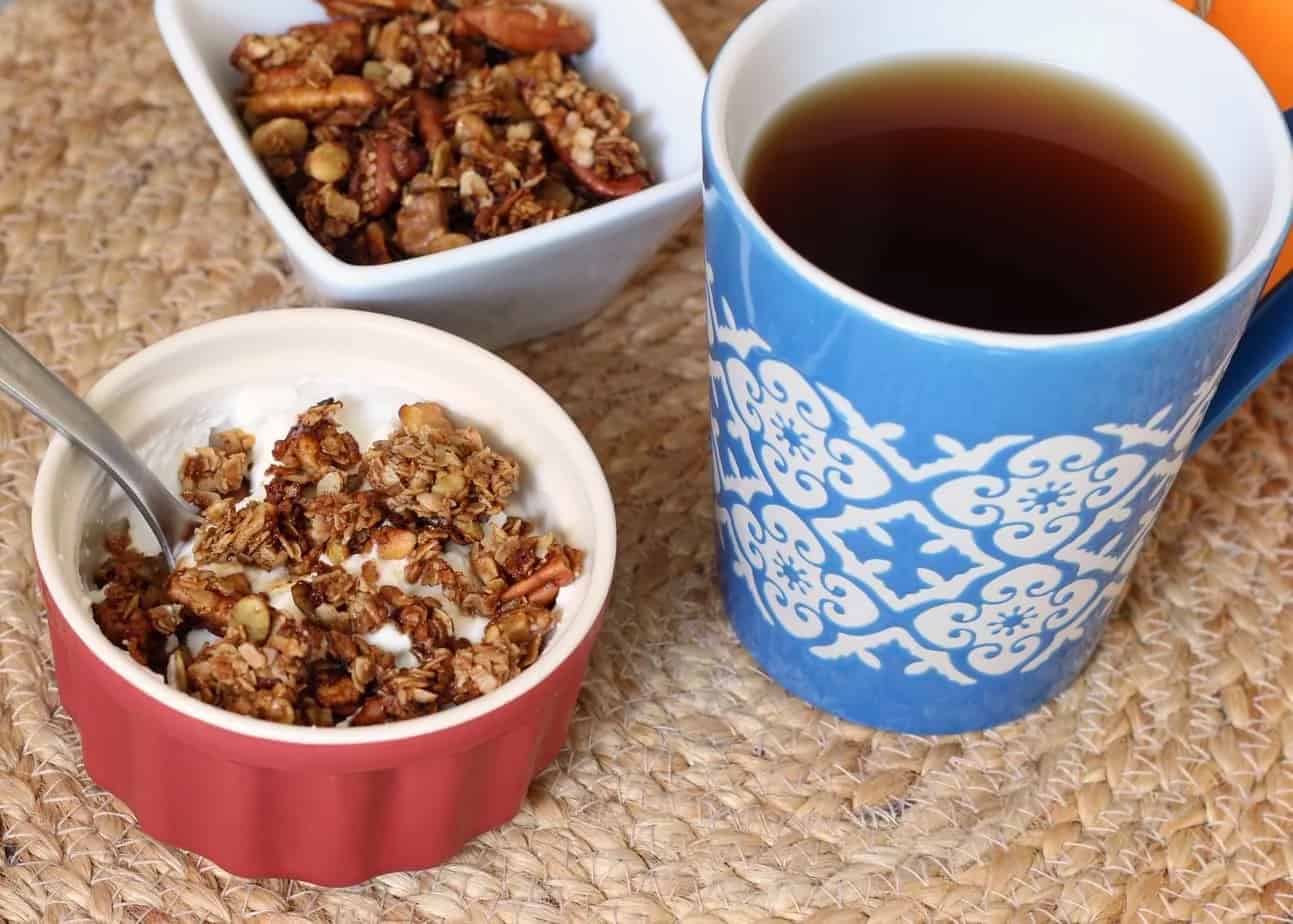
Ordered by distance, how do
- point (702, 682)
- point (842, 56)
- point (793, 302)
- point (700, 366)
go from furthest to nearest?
point (700, 366), point (702, 682), point (842, 56), point (793, 302)

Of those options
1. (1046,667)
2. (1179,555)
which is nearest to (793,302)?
(1046,667)

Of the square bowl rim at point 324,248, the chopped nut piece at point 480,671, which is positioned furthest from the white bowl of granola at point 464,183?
the chopped nut piece at point 480,671

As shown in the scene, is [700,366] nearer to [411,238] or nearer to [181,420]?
[411,238]

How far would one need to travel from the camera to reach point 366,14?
40.5 inches

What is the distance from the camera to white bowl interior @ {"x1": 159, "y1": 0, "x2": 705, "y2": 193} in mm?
999

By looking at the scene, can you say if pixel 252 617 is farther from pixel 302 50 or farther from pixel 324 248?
pixel 302 50

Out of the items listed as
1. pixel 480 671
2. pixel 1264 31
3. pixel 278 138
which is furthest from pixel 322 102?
pixel 1264 31

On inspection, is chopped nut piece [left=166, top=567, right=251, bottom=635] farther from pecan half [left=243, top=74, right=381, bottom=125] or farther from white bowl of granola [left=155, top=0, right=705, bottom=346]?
pecan half [left=243, top=74, right=381, bottom=125]

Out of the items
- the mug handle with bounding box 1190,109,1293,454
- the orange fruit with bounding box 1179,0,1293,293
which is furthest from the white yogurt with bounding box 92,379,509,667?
the orange fruit with bounding box 1179,0,1293,293

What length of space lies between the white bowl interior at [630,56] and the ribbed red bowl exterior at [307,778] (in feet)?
1.18

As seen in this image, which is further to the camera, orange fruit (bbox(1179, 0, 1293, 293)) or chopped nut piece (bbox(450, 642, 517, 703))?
orange fruit (bbox(1179, 0, 1293, 293))

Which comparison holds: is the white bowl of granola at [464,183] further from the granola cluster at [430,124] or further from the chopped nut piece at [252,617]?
the chopped nut piece at [252,617]

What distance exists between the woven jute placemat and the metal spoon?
0.12 m

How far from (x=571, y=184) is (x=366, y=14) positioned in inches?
6.6
